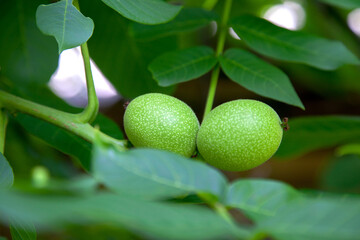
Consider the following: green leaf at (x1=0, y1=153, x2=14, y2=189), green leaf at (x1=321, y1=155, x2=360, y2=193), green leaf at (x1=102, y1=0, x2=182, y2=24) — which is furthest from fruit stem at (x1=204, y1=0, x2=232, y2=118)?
green leaf at (x1=321, y1=155, x2=360, y2=193)

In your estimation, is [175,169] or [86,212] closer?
[86,212]

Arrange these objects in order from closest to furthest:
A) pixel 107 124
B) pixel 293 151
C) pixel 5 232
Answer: pixel 107 124 → pixel 293 151 → pixel 5 232

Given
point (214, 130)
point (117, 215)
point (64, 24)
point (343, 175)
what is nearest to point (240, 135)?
point (214, 130)

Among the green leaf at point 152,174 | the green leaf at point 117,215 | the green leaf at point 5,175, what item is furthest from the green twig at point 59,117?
the green leaf at point 117,215

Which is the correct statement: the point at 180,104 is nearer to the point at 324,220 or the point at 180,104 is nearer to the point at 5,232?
the point at 324,220

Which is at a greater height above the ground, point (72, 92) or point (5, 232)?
point (72, 92)

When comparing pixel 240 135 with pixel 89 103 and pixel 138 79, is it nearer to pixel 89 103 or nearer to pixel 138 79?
pixel 89 103

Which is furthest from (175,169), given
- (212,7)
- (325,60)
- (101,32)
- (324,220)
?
(212,7)
